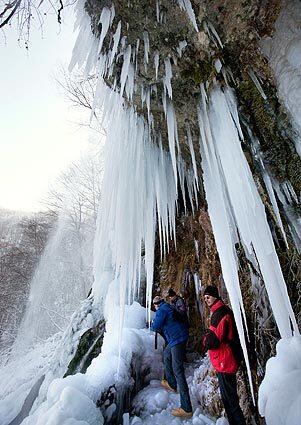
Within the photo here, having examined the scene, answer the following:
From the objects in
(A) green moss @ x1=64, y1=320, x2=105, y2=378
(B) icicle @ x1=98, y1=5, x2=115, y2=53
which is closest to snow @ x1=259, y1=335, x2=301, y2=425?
(B) icicle @ x1=98, y1=5, x2=115, y2=53

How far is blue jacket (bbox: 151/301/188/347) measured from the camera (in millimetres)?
3102

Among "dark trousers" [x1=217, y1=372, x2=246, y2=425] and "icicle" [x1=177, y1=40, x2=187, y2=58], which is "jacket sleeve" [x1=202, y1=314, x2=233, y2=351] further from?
"icicle" [x1=177, y1=40, x2=187, y2=58]

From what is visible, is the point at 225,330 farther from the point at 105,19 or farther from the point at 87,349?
the point at 87,349

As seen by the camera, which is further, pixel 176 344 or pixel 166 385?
pixel 166 385

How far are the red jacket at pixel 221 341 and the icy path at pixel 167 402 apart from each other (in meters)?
0.90

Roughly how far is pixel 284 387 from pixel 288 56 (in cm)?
207

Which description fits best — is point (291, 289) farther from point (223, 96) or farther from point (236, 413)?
point (223, 96)

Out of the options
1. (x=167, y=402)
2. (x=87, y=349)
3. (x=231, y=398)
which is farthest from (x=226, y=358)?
(x=87, y=349)

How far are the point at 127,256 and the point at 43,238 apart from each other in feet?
49.8

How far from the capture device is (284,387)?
152cm

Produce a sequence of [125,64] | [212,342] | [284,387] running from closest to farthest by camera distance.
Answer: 1. [284,387]
2. [125,64]
3. [212,342]

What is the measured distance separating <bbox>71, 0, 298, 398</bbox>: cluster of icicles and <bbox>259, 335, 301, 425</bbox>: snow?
0.11 metres

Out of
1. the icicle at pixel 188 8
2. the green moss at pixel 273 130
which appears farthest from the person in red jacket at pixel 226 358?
the icicle at pixel 188 8

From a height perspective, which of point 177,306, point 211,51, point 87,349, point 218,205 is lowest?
point 87,349
